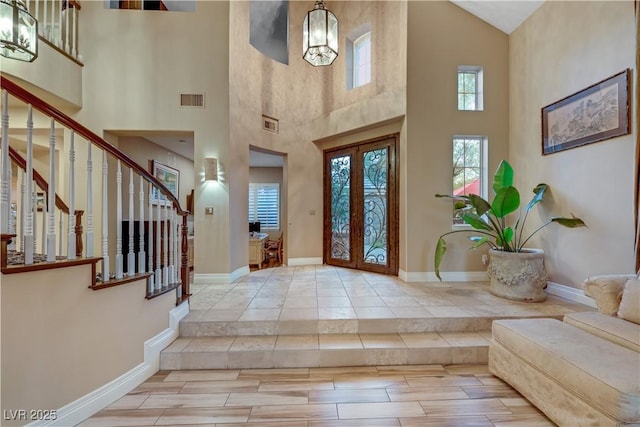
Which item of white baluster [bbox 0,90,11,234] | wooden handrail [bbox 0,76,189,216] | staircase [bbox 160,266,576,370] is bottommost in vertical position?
staircase [bbox 160,266,576,370]

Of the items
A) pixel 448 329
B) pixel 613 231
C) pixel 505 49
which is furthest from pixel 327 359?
pixel 505 49

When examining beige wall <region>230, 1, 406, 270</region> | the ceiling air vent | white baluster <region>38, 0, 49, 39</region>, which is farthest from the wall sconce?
white baluster <region>38, 0, 49, 39</region>

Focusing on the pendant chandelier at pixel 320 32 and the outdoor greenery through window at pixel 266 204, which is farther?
the outdoor greenery through window at pixel 266 204

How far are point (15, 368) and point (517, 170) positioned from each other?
580 cm

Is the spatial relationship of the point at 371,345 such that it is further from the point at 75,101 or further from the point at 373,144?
the point at 75,101

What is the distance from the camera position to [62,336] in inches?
68.7

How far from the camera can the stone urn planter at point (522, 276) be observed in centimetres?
337

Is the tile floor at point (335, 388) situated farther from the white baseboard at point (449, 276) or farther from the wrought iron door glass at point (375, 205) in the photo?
the wrought iron door glass at point (375, 205)

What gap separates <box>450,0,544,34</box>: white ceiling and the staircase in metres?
4.13

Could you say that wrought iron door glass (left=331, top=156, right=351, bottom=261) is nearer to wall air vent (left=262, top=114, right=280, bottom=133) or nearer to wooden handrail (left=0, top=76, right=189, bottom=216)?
wall air vent (left=262, top=114, right=280, bottom=133)

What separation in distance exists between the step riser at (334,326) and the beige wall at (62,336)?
0.59 meters

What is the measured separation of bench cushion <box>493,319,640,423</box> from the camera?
4.69 feet

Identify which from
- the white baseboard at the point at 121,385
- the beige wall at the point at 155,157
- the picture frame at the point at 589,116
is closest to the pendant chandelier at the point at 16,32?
the beige wall at the point at 155,157

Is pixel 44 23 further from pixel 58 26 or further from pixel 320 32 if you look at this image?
pixel 320 32
